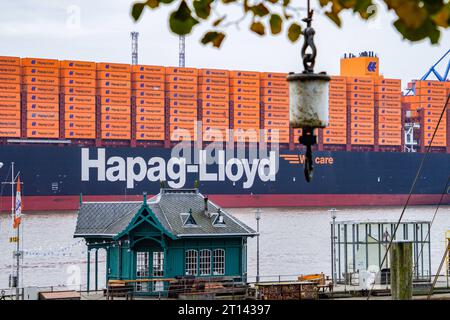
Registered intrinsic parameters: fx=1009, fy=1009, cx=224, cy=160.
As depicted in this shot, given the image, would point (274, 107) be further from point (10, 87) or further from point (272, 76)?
point (10, 87)

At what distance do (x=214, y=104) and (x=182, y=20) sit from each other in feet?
245

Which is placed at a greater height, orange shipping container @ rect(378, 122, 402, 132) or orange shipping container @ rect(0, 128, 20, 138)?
orange shipping container @ rect(378, 122, 402, 132)

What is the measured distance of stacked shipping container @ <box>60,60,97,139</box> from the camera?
238ft

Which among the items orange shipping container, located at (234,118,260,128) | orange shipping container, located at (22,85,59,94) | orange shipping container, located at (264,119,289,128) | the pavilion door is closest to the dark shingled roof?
the pavilion door

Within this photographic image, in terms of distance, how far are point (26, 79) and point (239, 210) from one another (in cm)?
1805

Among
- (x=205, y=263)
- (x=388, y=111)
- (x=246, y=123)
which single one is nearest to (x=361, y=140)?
(x=388, y=111)

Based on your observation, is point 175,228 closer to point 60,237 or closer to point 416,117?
point 60,237

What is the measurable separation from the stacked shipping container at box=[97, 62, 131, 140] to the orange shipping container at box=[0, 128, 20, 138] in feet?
21.0

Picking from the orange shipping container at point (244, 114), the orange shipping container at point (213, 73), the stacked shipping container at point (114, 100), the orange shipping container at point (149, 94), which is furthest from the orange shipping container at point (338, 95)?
the stacked shipping container at point (114, 100)

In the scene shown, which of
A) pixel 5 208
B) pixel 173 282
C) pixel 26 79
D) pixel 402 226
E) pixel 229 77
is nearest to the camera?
pixel 173 282

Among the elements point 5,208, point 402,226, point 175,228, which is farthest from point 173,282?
point 5,208

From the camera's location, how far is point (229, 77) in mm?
79188

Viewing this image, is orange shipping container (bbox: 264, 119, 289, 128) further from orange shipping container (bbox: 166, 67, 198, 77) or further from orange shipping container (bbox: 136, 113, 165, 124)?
orange shipping container (bbox: 136, 113, 165, 124)

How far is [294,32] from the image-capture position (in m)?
4.43
